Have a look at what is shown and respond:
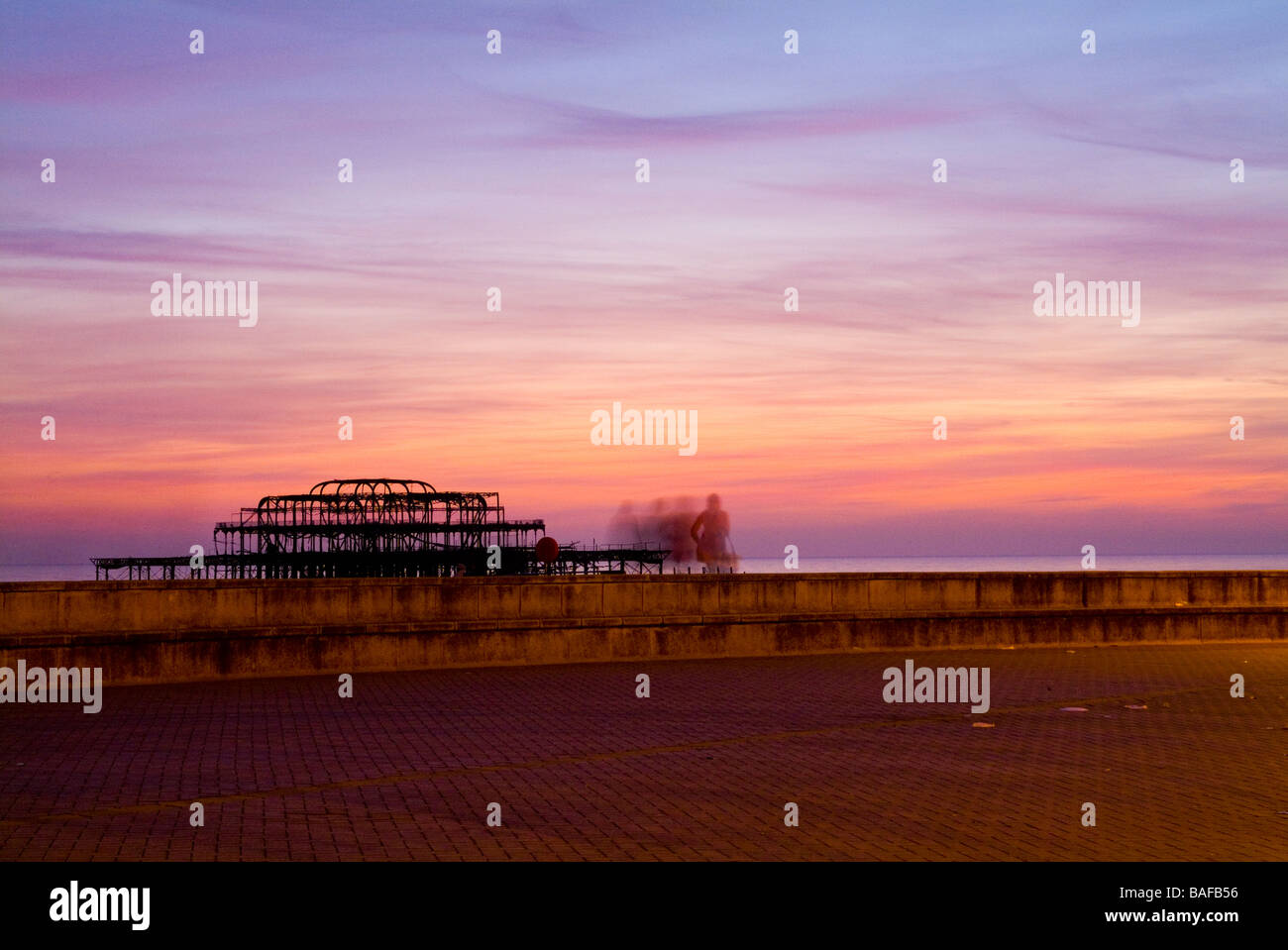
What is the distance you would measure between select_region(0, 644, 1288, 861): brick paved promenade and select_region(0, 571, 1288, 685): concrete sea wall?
0.97 metres

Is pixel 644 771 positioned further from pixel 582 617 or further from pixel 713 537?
pixel 713 537

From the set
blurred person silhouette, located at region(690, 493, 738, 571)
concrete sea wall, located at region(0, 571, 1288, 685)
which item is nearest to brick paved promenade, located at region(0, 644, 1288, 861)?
concrete sea wall, located at region(0, 571, 1288, 685)

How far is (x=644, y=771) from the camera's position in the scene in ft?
36.9

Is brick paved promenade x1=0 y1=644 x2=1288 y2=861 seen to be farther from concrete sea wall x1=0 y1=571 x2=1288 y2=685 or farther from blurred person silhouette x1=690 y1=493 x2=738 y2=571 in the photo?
blurred person silhouette x1=690 y1=493 x2=738 y2=571

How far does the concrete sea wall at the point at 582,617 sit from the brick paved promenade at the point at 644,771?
969 mm

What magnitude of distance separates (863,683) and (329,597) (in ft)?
23.1

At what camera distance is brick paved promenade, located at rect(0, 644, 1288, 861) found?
27.5ft

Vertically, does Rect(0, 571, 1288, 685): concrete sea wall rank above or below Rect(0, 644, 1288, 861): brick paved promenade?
above

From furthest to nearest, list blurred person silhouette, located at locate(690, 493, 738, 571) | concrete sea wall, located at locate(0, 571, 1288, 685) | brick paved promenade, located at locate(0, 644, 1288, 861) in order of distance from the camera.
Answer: blurred person silhouette, located at locate(690, 493, 738, 571)
concrete sea wall, located at locate(0, 571, 1288, 685)
brick paved promenade, located at locate(0, 644, 1288, 861)

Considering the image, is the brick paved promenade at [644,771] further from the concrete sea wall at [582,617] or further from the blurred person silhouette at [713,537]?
the blurred person silhouette at [713,537]

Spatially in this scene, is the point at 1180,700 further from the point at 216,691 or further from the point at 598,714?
the point at 216,691

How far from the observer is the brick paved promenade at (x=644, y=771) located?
837 centimetres

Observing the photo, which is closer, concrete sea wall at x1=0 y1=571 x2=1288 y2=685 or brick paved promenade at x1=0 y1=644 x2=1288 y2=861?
brick paved promenade at x1=0 y1=644 x2=1288 y2=861
